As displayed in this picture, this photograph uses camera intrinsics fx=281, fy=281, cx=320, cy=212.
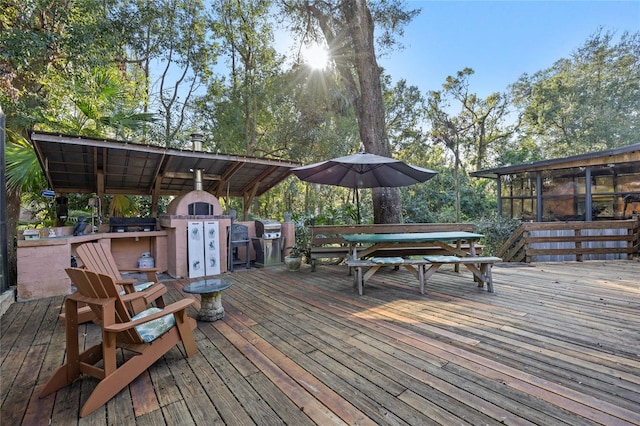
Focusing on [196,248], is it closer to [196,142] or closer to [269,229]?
[269,229]

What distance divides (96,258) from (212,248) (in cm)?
278

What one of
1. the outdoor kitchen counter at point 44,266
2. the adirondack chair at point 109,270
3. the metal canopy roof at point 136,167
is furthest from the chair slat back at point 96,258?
the metal canopy roof at point 136,167

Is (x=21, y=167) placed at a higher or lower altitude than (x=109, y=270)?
higher

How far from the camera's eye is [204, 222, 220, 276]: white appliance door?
17.5 ft

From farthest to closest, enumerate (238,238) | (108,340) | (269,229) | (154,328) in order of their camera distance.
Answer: (269,229) < (238,238) < (154,328) < (108,340)

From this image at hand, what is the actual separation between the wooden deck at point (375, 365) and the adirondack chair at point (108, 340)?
0.29ft

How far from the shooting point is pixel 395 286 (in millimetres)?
4352

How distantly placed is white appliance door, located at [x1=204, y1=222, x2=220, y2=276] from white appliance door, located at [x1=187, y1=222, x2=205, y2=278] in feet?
0.25

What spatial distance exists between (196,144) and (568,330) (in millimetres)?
6041

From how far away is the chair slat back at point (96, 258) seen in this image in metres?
2.40

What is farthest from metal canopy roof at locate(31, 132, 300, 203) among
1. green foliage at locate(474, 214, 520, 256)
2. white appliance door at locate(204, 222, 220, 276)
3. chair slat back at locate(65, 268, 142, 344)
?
green foliage at locate(474, 214, 520, 256)

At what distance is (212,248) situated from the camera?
5414 millimetres

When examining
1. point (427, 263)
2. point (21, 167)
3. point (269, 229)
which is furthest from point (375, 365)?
point (21, 167)

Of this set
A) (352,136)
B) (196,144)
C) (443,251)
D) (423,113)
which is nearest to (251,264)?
(196,144)
